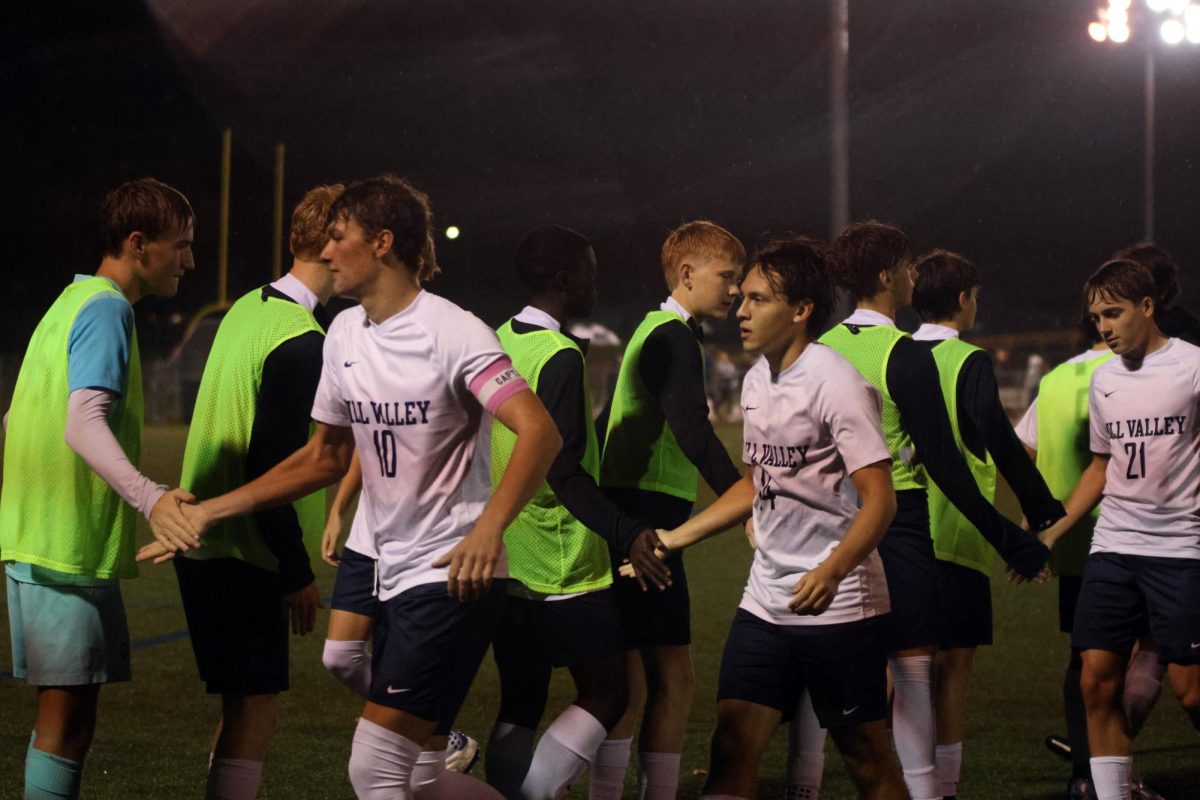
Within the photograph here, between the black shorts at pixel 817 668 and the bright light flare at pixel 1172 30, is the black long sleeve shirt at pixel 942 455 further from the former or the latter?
the bright light flare at pixel 1172 30

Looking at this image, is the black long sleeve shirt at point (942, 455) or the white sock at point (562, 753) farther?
the black long sleeve shirt at point (942, 455)

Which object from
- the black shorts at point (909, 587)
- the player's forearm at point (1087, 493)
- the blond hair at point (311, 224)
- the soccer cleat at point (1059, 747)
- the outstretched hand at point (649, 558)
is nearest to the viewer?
the outstretched hand at point (649, 558)

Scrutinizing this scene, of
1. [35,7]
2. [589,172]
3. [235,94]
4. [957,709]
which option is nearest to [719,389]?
[589,172]

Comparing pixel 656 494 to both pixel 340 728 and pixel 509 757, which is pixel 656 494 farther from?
pixel 340 728

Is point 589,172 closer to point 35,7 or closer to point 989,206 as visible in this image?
point 989,206

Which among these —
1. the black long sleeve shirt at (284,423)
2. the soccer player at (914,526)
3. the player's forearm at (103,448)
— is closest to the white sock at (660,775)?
the soccer player at (914,526)

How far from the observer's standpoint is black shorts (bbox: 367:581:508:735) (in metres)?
3.58

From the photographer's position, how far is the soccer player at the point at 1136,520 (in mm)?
5238

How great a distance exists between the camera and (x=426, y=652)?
3.58 meters

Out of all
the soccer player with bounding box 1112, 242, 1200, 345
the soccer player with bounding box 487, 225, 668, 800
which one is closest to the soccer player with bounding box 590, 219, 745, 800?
the soccer player with bounding box 487, 225, 668, 800

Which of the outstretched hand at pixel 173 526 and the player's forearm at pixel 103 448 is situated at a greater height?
the player's forearm at pixel 103 448

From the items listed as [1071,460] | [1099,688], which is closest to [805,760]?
[1099,688]

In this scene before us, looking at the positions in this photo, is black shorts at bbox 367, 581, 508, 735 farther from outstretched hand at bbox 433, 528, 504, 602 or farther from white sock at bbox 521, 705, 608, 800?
white sock at bbox 521, 705, 608, 800

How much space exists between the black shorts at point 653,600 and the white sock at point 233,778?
1.30 meters
